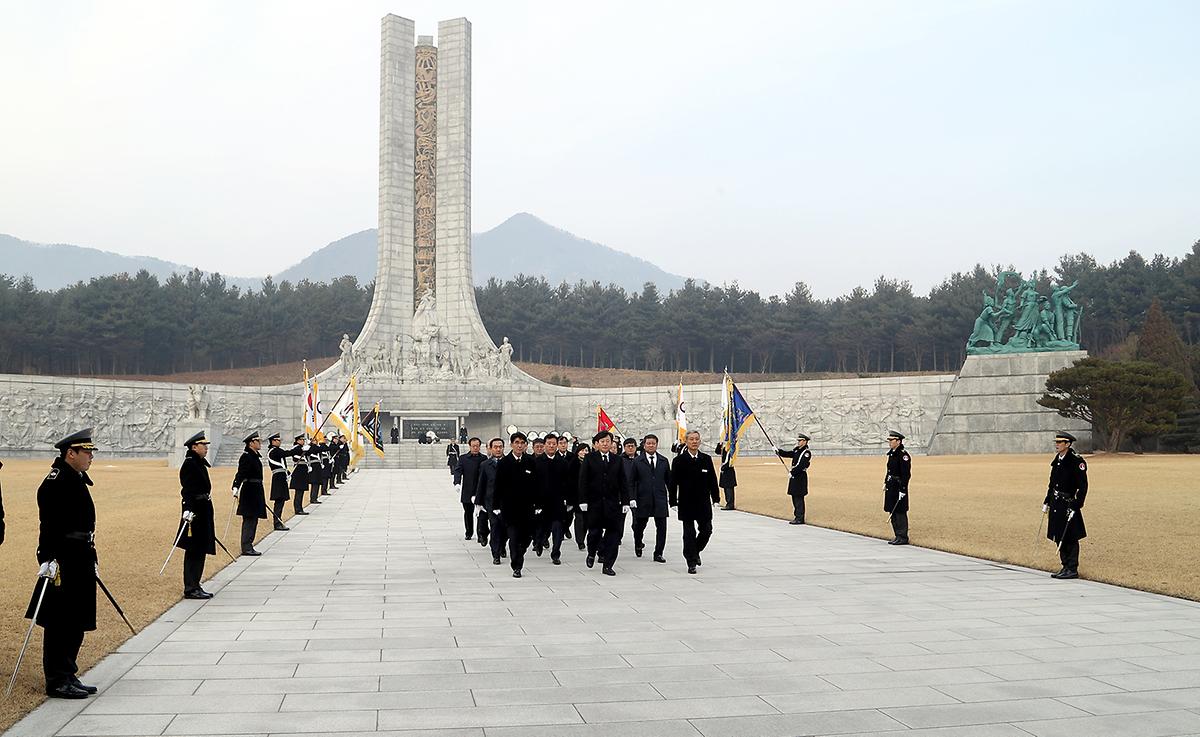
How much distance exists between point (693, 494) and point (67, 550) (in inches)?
230

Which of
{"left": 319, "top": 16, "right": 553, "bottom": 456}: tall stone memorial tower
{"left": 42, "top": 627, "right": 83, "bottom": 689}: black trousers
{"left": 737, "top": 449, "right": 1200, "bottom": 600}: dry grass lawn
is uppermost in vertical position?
{"left": 319, "top": 16, "right": 553, "bottom": 456}: tall stone memorial tower

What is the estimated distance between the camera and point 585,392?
1678 inches

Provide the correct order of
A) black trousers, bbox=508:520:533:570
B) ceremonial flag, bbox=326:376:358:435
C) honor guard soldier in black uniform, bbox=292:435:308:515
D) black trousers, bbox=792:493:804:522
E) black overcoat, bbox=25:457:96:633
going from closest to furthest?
black overcoat, bbox=25:457:96:633 → black trousers, bbox=508:520:533:570 → black trousers, bbox=792:493:804:522 → honor guard soldier in black uniform, bbox=292:435:308:515 → ceremonial flag, bbox=326:376:358:435

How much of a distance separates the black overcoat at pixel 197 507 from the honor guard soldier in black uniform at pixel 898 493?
7710mm

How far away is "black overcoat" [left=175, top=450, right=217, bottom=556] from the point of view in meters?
7.93

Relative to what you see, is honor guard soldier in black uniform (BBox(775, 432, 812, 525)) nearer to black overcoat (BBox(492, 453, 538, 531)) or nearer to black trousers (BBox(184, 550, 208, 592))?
black overcoat (BBox(492, 453, 538, 531))

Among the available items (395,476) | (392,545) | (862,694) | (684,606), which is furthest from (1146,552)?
(395,476)

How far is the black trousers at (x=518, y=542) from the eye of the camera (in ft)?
30.7

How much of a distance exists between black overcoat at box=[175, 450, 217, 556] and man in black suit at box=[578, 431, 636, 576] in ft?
11.7

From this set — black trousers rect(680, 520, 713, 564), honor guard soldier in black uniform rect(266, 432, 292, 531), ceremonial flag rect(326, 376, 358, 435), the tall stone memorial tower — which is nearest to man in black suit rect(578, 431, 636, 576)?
black trousers rect(680, 520, 713, 564)

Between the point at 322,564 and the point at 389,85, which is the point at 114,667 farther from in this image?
the point at 389,85

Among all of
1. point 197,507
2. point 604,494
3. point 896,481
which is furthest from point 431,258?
point 197,507


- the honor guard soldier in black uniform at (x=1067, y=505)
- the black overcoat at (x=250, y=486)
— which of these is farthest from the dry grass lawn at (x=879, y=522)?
the black overcoat at (x=250, y=486)

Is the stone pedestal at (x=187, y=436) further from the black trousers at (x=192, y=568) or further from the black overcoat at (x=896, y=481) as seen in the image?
the black overcoat at (x=896, y=481)
